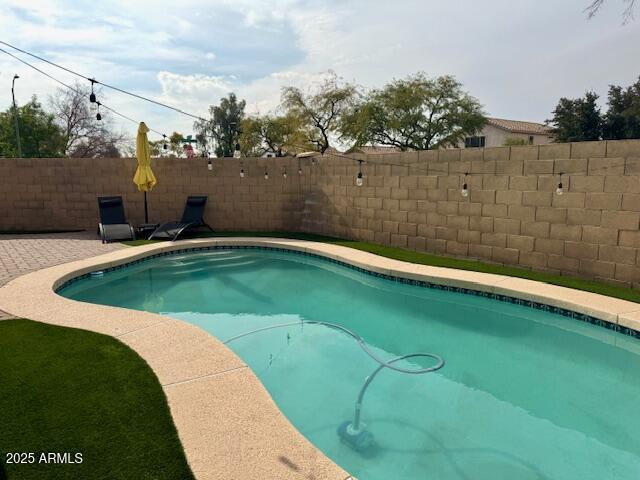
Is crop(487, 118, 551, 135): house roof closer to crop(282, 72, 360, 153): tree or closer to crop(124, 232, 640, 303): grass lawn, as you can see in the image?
crop(282, 72, 360, 153): tree

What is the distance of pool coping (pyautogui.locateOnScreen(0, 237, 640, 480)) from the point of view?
9.03ft

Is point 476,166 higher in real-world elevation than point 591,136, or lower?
lower

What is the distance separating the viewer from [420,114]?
30312 millimetres

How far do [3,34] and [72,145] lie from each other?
Result: 3624 centimetres

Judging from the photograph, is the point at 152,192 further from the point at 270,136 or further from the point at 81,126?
the point at 81,126

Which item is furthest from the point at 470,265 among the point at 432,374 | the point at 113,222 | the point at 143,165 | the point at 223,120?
the point at 223,120

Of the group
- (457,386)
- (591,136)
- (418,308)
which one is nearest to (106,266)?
(418,308)

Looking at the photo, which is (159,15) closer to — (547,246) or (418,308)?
(418,308)

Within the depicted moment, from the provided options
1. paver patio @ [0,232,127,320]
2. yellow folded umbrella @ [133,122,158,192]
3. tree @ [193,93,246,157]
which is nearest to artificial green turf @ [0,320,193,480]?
Result: paver patio @ [0,232,127,320]

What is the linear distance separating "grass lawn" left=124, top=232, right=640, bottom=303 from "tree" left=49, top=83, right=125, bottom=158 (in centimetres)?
3228

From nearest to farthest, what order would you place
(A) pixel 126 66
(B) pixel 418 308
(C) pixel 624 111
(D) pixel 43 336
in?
1. (D) pixel 43 336
2. (B) pixel 418 308
3. (A) pixel 126 66
4. (C) pixel 624 111

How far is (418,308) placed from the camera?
23.4 ft

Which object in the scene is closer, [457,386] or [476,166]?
[457,386]

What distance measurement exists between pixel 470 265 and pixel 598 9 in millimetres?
5270
